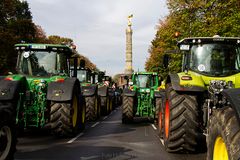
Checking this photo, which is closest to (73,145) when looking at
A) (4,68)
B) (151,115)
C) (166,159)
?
(166,159)

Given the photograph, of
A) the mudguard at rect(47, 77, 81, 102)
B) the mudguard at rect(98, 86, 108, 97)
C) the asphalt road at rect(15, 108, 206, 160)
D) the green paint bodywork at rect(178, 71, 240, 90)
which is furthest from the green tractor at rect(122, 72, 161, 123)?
the green paint bodywork at rect(178, 71, 240, 90)

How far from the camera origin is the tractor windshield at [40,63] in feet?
35.2

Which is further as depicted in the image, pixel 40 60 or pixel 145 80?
pixel 145 80

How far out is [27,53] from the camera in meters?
10.8

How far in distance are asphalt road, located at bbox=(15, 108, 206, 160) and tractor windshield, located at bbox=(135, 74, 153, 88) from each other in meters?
5.93

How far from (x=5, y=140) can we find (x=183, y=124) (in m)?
3.43

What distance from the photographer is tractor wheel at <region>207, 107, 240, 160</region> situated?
12.0 feet

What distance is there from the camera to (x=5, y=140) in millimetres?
6043

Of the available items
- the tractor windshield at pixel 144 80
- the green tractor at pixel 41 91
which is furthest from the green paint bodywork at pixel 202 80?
the tractor windshield at pixel 144 80

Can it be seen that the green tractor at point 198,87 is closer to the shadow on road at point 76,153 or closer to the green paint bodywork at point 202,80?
the green paint bodywork at point 202,80

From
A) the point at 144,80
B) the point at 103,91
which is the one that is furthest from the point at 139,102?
the point at 103,91

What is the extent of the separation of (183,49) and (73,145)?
3421 millimetres

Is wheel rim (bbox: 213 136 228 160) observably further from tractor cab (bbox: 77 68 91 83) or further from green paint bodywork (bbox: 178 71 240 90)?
tractor cab (bbox: 77 68 91 83)

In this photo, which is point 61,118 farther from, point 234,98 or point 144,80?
point 144,80
